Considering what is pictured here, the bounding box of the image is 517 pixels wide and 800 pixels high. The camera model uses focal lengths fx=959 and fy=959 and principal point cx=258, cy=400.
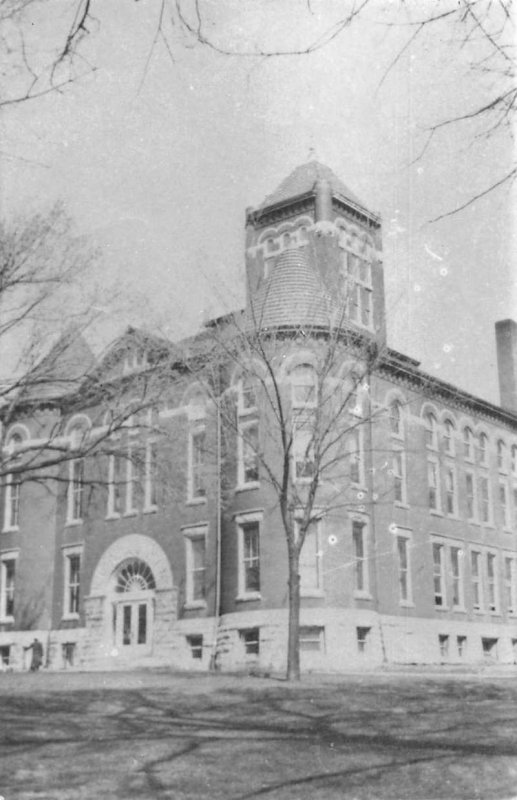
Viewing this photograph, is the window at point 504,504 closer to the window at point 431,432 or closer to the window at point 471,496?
the window at point 471,496

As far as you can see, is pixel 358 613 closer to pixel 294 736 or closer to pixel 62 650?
pixel 62 650

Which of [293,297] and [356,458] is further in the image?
[293,297]

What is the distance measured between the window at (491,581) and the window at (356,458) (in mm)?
8713

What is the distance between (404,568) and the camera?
1242 inches

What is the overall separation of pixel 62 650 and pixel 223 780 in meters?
25.5

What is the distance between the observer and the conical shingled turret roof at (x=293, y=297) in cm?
2892

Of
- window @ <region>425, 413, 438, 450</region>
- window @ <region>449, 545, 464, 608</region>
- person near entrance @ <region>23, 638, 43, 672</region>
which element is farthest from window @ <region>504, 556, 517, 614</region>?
person near entrance @ <region>23, 638, 43, 672</region>

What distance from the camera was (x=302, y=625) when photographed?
27.1 metres

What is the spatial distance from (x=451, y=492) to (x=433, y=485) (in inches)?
51.1

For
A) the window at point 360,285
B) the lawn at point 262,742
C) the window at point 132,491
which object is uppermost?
the window at point 360,285

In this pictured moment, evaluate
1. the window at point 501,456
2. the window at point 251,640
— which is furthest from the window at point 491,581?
the window at point 251,640

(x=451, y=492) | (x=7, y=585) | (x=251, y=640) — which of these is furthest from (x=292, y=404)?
(x=7, y=585)

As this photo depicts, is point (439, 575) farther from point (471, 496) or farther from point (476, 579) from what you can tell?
point (471, 496)

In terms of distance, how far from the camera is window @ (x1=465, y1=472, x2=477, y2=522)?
35781 millimetres
